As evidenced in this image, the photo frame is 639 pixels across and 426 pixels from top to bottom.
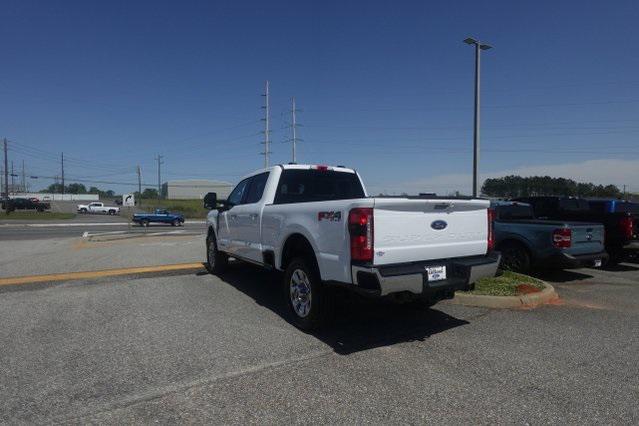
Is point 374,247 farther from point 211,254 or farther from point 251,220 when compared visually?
point 211,254

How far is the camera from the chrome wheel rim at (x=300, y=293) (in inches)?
201

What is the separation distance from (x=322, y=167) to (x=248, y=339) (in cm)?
316

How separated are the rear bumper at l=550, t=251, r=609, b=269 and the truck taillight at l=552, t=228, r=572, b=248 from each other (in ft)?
0.59

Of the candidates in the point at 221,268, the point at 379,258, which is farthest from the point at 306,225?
the point at 221,268

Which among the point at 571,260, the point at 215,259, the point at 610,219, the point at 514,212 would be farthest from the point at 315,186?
the point at 610,219

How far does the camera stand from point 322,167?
23.1 ft

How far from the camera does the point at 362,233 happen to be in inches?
166

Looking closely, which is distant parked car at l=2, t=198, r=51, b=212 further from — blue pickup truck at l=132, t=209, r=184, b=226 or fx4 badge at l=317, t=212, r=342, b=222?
fx4 badge at l=317, t=212, r=342, b=222

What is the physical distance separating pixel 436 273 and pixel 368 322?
53.9 inches

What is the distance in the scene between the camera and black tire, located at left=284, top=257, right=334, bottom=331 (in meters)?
4.91

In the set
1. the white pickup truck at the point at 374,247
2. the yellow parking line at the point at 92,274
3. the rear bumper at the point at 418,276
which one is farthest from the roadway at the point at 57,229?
the rear bumper at the point at 418,276

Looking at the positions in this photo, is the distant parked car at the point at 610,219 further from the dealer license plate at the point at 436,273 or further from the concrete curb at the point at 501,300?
the dealer license plate at the point at 436,273

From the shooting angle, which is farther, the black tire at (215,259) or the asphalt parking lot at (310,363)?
the black tire at (215,259)

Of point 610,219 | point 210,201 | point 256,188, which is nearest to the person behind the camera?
point 256,188
